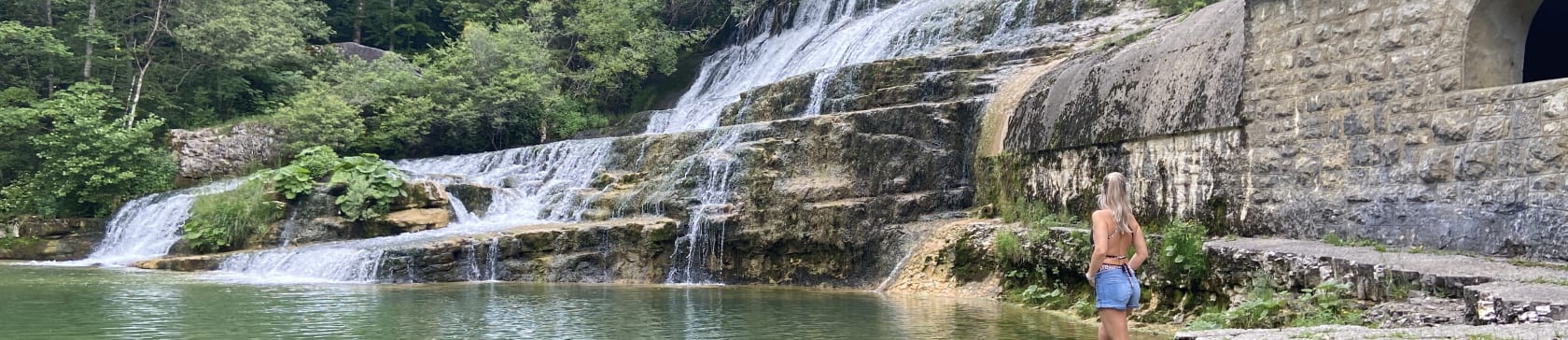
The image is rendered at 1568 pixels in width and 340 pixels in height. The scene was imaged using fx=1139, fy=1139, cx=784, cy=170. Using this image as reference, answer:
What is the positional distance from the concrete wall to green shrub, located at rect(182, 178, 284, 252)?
14932 millimetres

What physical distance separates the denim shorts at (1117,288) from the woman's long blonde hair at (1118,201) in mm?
216

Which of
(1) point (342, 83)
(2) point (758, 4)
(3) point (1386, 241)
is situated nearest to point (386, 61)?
(1) point (342, 83)

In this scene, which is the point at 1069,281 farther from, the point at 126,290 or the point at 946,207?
the point at 126,290

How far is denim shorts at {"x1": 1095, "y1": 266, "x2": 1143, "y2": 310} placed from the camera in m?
5.84

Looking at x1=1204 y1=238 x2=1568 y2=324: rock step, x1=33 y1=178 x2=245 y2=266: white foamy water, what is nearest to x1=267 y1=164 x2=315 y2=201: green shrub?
x1=33 y1=178 x2=245 y2=266: white foamy water

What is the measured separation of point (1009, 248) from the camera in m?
12.0

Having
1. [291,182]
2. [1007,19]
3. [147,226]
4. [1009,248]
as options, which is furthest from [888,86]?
[147,226]

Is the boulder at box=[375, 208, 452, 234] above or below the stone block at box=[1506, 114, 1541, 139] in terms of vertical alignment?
below

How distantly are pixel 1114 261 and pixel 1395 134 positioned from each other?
3867mm

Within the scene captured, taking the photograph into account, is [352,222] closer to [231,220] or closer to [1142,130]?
[231,220]

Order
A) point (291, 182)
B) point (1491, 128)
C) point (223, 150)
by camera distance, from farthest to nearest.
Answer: point (223, 150) → point (291, 182) → point (1491, 128)

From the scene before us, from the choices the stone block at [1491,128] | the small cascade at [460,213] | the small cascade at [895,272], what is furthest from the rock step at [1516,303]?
the small cascade at [460,213]

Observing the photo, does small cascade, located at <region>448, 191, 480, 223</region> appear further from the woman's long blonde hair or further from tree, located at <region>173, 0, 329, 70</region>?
the woman's long blonde hair

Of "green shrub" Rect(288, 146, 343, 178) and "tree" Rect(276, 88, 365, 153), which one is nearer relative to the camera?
"green shrub" Rect(288, 146, 343, 178)
